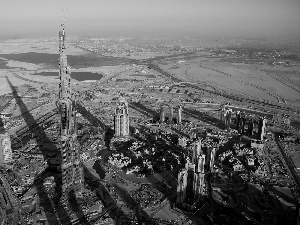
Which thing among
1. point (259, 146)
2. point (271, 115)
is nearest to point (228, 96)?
point (271, 115)

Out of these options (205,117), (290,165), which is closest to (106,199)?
(290,165)

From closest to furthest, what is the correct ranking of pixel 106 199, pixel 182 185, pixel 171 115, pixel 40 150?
pixel 182 185, pixel 106 199, pixel 40 150, pixel 171 115

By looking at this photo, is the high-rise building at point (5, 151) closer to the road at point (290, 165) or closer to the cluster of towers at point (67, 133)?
the cluster of towers at point (67, 133)

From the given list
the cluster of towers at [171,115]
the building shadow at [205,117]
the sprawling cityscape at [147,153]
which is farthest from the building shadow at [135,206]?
the building shadow at [205,117]

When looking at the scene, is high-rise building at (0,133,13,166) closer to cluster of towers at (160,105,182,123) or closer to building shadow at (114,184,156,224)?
building shadow at (114,184,156,224)

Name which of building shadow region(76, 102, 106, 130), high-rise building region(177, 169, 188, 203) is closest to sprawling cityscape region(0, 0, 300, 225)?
high-rise building region(177, 169, 188, 203)

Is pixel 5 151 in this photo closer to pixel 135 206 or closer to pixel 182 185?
pixel 135 206
